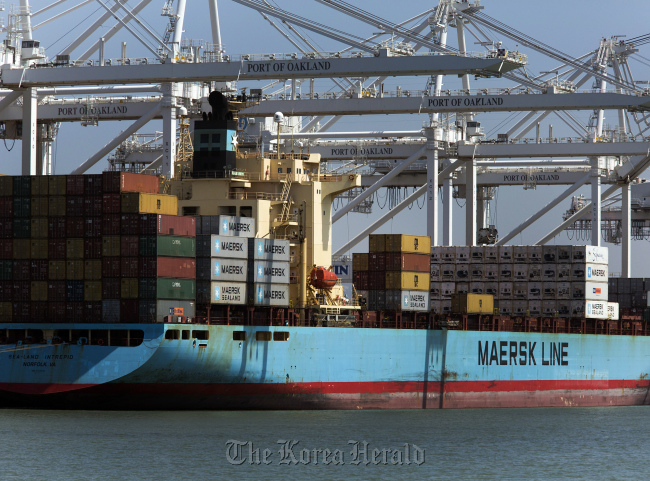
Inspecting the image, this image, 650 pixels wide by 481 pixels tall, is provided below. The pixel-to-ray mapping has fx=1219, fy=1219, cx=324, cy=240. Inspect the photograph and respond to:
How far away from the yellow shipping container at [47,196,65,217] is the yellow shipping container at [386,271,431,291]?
13.5 metres

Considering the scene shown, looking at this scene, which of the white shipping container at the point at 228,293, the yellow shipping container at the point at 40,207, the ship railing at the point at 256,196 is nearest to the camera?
the yellow shipping container at the point at 40,207

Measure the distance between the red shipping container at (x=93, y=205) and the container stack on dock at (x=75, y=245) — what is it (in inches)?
1.3

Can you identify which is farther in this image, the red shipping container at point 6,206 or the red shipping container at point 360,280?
the red shipping container at point 360,280

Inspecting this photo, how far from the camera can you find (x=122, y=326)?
40125 millimetres

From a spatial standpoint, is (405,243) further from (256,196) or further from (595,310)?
(595,310)

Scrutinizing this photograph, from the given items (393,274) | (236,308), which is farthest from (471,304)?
(236,308)

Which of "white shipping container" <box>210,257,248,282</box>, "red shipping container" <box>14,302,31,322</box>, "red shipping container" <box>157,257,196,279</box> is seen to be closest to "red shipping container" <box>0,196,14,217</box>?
"red shipping container" <box>14,302,31,322</box>

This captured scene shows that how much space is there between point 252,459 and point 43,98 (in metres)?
31.8

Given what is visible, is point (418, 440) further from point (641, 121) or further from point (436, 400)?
point (641, 121)

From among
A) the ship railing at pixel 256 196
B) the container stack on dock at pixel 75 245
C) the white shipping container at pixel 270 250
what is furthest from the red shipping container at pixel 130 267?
the ship railing at pixel 256 196

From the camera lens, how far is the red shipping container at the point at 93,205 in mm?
40750

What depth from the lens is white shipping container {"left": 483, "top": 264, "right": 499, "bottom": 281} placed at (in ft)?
181

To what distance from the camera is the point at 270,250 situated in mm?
43281

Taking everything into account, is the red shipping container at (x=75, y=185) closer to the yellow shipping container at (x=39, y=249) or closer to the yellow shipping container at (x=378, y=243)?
the yellow shipping container at (x=39, y=249)
